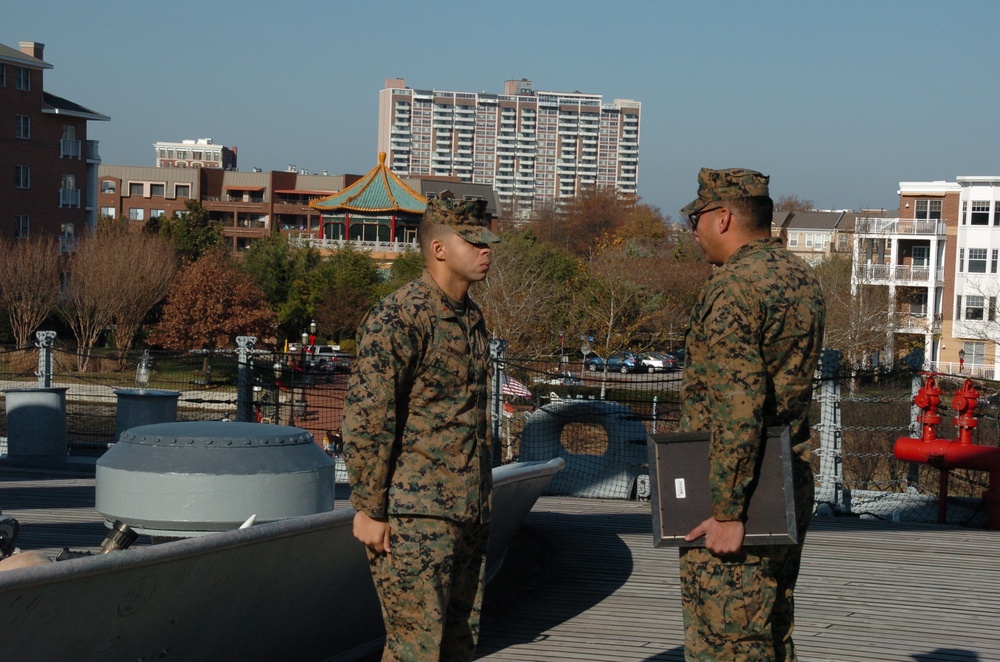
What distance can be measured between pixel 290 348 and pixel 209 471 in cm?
4826

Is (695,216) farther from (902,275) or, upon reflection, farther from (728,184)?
Answer: (902,275)

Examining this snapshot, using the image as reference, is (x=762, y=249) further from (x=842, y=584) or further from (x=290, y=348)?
(x=290, y=348)

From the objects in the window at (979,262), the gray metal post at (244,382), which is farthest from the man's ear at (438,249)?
the window at (979,262)

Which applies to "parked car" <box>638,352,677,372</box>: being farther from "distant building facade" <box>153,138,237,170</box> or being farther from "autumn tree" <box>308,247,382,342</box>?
"distant building facade" <box>153,138,237,170</box>

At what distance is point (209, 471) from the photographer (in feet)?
16.8

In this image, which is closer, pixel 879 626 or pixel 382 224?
pixel 879 626

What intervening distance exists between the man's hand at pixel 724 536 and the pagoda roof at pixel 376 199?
72871 millimetres

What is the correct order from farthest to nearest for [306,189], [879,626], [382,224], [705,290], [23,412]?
[306,189] < [382,224] < [23,412] < [879,626] < [705,290]

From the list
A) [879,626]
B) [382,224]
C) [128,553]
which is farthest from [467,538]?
[382,224]

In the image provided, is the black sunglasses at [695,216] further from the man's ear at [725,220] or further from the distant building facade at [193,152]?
the distant building facade at [193,152]

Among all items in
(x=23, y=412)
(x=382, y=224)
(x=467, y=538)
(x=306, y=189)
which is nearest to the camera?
(x=467, y=538)

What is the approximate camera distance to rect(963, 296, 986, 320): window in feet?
195

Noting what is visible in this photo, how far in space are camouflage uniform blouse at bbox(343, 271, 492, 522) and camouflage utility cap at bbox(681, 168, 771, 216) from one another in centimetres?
89

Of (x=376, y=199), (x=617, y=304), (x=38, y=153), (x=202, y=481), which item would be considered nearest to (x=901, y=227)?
(x=617, y=304)
